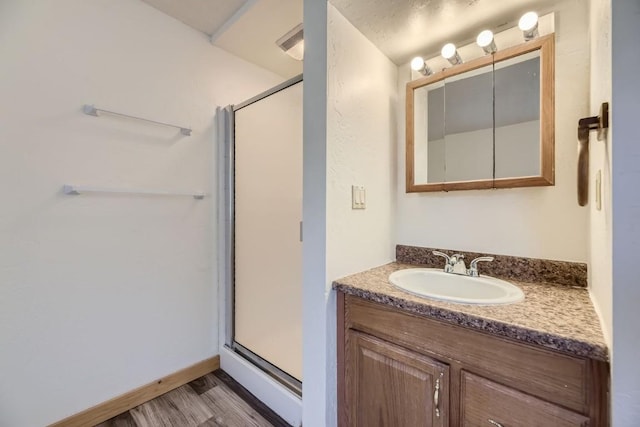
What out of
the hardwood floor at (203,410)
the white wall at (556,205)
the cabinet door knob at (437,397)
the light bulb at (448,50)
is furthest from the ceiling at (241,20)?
the hardwood floor at (203,410)

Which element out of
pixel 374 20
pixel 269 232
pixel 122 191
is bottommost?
pixel 269 232

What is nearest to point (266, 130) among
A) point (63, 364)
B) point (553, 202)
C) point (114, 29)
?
point (114, 29)

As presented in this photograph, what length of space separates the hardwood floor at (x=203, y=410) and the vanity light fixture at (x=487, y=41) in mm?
2114

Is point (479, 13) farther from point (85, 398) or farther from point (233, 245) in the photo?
point (85, 398)

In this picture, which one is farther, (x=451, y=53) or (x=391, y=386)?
(x=451, y=53)

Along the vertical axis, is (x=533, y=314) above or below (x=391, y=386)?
above

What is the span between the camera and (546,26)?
106 cm

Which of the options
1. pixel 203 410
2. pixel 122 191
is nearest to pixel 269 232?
pixel 122 191

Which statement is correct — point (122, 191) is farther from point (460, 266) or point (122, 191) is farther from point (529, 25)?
point (529, 25)

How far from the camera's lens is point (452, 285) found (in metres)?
1.14

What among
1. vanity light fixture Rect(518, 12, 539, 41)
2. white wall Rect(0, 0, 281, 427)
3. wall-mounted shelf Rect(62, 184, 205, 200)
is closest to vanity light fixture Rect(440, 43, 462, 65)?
vanity light fixture Rect(518, 12, 539, 41)

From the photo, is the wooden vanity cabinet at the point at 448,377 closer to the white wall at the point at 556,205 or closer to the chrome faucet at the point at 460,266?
the chrome faucet at the point at 460,266

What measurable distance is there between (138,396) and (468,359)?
1835 mm

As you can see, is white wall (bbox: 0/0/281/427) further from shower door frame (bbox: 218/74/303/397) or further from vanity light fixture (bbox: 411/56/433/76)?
vanity light fixture (bbox: 411/56/433/76)
